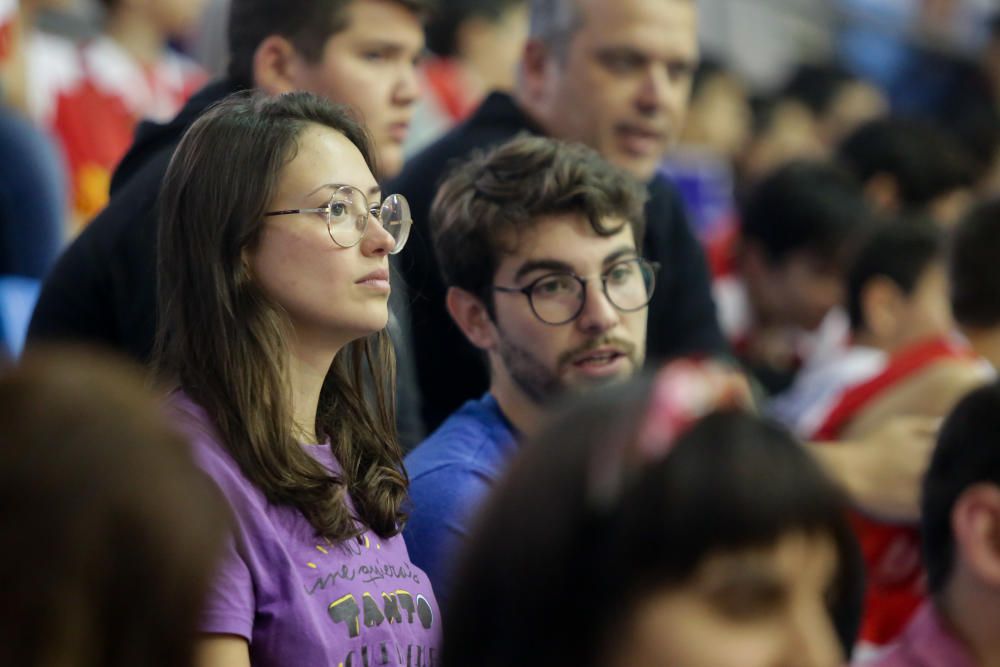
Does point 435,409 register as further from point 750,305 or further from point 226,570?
point 750,305

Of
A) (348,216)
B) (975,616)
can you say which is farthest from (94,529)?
(975,616)

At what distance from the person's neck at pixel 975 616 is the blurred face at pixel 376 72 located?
1.53 meters

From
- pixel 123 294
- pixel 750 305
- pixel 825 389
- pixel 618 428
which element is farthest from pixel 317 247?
pixel 750 305

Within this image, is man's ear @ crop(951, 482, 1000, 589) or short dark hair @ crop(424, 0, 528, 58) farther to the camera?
short dark hair @ crop(424, 0, 528, 58)

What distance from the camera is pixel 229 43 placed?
327 cm

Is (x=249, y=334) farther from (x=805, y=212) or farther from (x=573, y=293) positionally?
(x=805, y=212)

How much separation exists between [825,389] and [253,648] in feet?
10.2

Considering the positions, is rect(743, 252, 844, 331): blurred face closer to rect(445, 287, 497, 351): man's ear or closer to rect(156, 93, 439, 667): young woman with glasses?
rect(445, 287, 497, 351): man's ear

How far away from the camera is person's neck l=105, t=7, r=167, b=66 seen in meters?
5.30

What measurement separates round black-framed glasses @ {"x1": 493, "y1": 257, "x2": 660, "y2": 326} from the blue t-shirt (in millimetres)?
217

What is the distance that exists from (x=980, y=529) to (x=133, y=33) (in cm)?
389

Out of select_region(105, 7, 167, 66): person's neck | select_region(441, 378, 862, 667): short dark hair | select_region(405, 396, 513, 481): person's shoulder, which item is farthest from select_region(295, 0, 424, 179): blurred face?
select_region(105, 7, 167, 66): person's neck

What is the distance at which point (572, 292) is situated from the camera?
2.81m

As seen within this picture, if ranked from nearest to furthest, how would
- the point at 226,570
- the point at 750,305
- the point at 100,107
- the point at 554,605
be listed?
the point at 554,605, the point at 226,570, the point at 100,107, the point at 750,305
